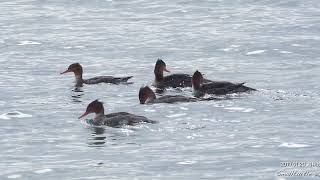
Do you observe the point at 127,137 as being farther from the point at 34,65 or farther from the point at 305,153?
the point at 34,65

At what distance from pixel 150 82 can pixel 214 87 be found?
10.7 feet

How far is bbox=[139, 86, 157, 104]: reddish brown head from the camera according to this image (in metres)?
28.4

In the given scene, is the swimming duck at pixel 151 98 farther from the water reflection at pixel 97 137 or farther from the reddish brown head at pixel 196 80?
the water reflection at pixel 97 137

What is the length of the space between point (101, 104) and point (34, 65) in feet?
29.4

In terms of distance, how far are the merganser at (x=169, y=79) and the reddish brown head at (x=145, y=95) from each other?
3068 mm

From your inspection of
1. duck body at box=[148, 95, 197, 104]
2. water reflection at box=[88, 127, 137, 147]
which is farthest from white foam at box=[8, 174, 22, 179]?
duck body at box=[148, 95, 197, 104]

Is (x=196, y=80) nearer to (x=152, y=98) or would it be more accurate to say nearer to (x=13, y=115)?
(x=152, y=98)

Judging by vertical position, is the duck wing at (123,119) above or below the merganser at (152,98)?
below

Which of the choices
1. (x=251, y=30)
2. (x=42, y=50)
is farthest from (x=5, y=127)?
(x=251, y=30)

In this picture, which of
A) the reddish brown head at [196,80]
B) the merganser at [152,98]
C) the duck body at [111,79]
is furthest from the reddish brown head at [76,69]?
the merganser at [152,98]

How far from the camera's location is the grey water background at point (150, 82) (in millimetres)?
22375

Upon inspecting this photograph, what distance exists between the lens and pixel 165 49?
38.1m

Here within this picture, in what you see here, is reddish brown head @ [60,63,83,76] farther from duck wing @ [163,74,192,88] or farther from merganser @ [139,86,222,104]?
merganser @ [139,86,222,104]

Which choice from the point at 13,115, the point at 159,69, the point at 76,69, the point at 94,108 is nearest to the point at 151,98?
the point at 94,108
